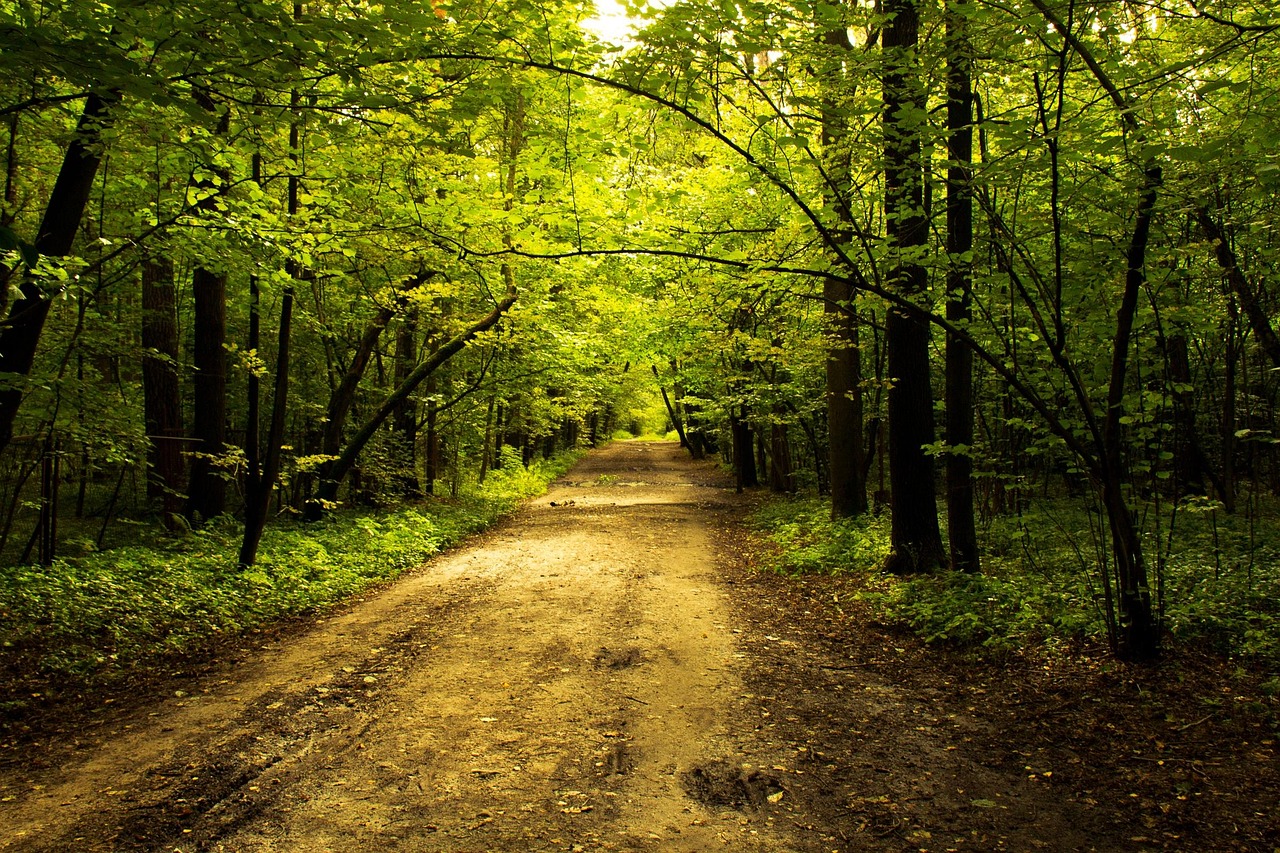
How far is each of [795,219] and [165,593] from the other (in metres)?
7.16

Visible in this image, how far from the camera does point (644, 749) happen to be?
410 centimetres

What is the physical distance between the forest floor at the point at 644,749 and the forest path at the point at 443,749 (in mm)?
17

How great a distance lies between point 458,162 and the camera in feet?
30.0

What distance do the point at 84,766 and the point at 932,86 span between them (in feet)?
24.0

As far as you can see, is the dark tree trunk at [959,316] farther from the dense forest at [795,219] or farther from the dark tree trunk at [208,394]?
the dark tree trunk at [208,394]

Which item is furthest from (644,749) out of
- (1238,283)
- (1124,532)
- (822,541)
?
(822,541)

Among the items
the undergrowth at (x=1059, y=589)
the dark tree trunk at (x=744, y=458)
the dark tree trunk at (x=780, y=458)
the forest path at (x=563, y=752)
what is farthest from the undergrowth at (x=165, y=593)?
the dark tree trunk at (x=744, y=458)

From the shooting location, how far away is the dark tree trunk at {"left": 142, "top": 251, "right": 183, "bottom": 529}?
32.6 feet

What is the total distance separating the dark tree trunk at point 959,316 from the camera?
5352mm

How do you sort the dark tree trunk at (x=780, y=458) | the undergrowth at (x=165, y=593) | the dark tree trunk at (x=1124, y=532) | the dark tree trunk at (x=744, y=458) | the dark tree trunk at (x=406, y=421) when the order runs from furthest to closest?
the dark tree trunk at (x=744, y=458)
the dark tree trunk at (x=780, y=458)
the dark tree trunk at (x=406, y=421)
the undergrowth at (x=165, y=593)
the dark tree trunk at (x=1124, y=532)

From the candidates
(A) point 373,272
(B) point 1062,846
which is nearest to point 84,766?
(B) point 1062,846

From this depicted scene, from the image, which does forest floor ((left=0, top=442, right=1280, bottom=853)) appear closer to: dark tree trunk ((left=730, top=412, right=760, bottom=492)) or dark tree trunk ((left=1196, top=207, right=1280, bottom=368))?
dark tree trunk ((left=1196, top=207, right=1280, bottom=368))

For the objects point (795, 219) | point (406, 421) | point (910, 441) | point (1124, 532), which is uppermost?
point (795, 219)

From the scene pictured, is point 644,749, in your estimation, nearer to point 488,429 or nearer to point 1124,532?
point 1124,532
